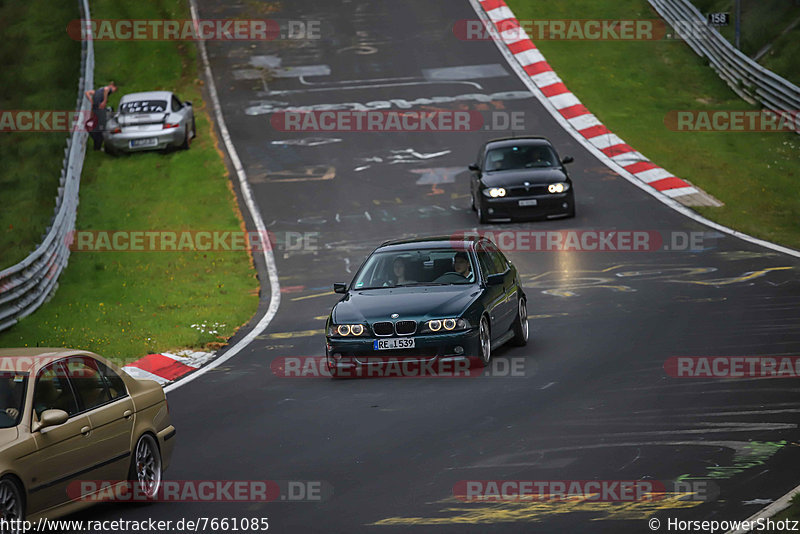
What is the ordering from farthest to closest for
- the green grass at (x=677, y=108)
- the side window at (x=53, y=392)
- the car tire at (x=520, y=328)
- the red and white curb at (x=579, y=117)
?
the red and white curb at (x=579, y=117) → the green grass at (x=677, y=108) → the car tire at (x=520, y=328) → the side window at (x=53, y=392)

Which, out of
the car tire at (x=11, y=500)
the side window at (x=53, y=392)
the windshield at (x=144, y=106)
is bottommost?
the car tire at (x=11, y=500)

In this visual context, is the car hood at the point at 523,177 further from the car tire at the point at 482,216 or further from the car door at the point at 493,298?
the car door at the point at 493,298

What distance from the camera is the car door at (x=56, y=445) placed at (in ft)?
26.3

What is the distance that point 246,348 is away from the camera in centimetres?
→ 1728

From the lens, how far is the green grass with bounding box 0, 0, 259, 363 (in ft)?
60.4

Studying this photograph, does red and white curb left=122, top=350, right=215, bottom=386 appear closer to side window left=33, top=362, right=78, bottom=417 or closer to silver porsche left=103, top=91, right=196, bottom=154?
side window left=33, top=362, right=78, bottom=417

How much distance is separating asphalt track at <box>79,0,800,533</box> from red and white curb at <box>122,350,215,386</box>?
20.9 inches

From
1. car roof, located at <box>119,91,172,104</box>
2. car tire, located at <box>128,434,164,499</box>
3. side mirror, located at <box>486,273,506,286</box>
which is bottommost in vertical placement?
car tire, located at <box>128,434,164,499</box>

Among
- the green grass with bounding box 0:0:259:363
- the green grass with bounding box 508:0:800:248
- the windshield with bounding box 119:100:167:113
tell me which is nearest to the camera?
the green grass with bounding box 0:0:259:363

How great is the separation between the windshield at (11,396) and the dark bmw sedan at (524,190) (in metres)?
17.8

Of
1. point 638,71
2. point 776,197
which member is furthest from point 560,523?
point 638,71

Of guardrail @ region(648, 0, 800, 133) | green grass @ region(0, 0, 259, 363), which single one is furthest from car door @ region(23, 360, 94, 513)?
guardrail @ region(648, 0, 800, 133)

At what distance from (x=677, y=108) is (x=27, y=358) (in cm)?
2802

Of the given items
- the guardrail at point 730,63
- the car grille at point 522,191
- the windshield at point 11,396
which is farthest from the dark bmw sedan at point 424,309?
the guardrail at point 730,63
